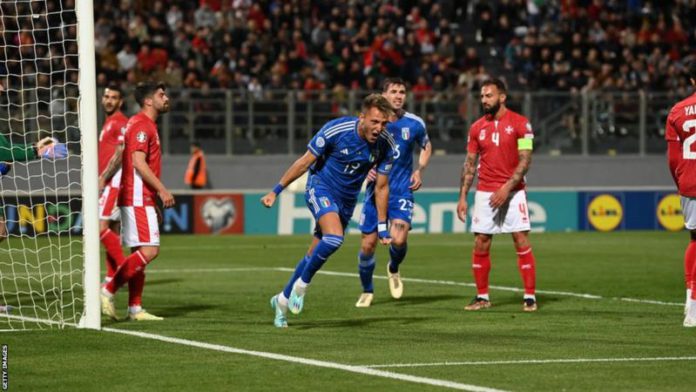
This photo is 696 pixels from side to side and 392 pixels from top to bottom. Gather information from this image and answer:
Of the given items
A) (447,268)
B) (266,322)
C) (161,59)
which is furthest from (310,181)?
(161,59)

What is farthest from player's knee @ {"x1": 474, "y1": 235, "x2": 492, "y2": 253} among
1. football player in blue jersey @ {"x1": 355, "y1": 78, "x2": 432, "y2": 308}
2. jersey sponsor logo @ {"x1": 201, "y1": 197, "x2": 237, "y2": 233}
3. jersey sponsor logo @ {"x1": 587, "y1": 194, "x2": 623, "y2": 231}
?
jersey sponsor logo @ {"x1": 587, "y1": 194, "x2": 623, "y2": 231}

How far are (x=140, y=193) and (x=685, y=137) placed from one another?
15.9 feet

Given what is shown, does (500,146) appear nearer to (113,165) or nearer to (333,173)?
(333,173)

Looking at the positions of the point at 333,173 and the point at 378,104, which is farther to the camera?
the point at 333,173

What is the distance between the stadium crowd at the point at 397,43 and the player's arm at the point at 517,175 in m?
18.0

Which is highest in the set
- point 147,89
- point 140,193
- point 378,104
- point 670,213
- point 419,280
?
point 147,89

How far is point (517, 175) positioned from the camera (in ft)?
45.0

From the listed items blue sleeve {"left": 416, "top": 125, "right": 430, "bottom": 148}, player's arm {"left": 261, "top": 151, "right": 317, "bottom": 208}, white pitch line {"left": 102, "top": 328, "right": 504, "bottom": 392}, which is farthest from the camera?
blue sleeve {"left": 416, "top": 125, "right": 430, "bottom": 148}

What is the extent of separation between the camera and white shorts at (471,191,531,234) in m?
14.0

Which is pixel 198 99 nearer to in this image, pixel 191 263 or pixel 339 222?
pixel 191 263

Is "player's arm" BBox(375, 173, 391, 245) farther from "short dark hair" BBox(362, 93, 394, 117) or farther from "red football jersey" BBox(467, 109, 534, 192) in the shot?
"red football jersey" BBox(467, 109, 534, 192)

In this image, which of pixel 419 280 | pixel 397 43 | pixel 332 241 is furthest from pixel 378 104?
pixel 397 43

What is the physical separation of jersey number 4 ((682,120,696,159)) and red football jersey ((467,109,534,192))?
7.50ft

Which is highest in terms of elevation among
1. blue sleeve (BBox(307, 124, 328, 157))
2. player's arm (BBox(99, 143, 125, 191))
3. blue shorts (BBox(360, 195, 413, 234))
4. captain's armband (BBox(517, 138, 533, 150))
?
blue sleeve (BBox(307, 124, 328, 157))
